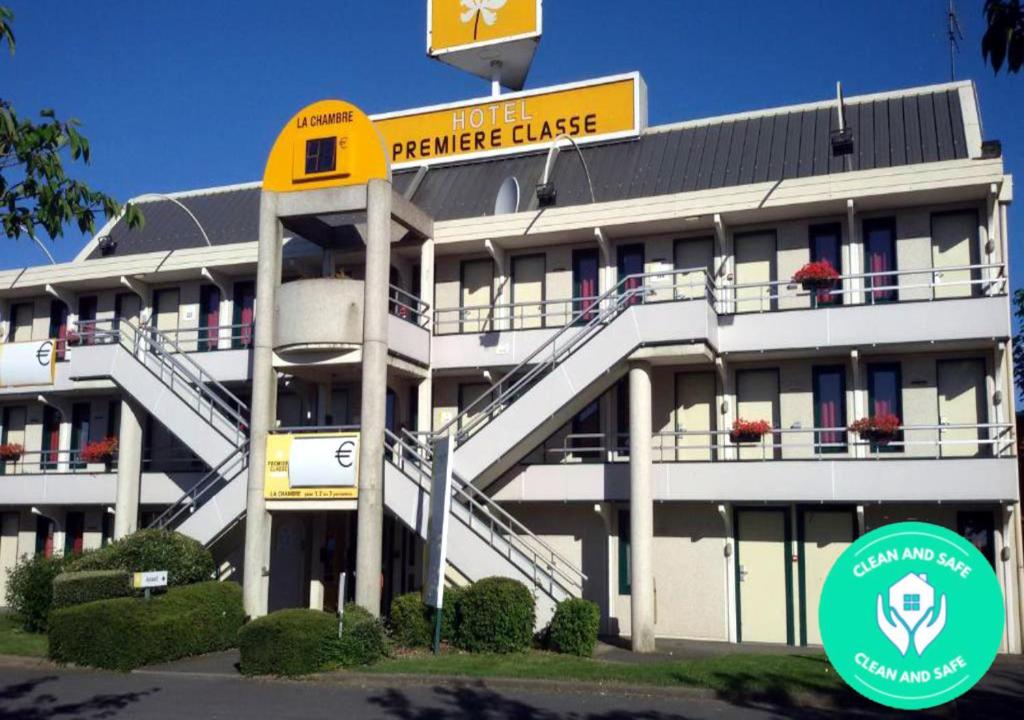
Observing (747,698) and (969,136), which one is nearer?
(747,698)

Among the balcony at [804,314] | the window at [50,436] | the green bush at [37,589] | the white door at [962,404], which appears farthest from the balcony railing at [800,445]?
the window at [50,436]

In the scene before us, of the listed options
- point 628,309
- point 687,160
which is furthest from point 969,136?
point 628,309

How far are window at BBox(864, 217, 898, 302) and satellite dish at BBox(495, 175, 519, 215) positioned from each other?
8.41 metres

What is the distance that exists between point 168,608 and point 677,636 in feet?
35.5

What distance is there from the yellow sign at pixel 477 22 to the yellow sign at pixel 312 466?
49.0 feet

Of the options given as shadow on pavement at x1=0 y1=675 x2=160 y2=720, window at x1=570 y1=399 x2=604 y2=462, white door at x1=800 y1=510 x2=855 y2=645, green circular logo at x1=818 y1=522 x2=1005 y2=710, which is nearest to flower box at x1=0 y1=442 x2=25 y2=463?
shadow on pavement at x1=0 y1=675 x2=160 y2=720

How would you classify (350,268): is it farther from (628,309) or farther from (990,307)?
(990,307)

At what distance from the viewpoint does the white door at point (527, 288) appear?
2595 cm

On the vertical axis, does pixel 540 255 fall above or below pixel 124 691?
above

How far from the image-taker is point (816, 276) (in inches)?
864

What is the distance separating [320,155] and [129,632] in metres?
11.0

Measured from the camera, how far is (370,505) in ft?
71.1

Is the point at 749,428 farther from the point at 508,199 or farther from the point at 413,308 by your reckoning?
the point at 413,308

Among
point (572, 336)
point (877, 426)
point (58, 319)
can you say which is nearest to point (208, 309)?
point (58, 319)
